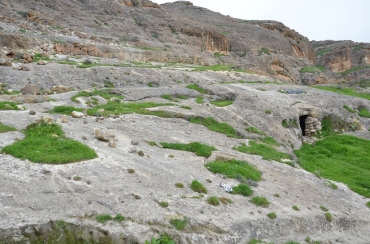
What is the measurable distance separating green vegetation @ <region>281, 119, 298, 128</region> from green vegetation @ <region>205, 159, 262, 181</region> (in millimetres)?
12095

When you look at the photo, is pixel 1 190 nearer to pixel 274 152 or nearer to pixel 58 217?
pixel 58 217

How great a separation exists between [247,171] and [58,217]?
34.4 feet

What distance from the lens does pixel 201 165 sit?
57.0 feet

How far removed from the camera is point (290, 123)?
29859mm

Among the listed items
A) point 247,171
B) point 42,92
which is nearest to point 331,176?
point 247,171

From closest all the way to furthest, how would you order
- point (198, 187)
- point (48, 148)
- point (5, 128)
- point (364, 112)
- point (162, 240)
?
point (162, 240) → point (48, 148) → point (198, 187) → point (5, 128) → point (364, 112)

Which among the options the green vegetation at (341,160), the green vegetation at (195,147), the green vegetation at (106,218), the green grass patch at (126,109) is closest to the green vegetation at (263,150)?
the green vegetation at (341,160)

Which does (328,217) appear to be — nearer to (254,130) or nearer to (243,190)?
(243,190)

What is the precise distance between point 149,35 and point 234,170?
60.5m

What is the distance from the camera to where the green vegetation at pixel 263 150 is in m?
21.4

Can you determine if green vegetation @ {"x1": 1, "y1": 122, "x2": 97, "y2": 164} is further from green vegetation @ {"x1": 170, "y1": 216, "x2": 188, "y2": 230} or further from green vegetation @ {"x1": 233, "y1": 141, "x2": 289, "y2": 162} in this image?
green vegetation @ {"x1": 233, "y1": 141, "x2": 289, "y2": 162}

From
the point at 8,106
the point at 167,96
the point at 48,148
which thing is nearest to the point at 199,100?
the point at 167,96

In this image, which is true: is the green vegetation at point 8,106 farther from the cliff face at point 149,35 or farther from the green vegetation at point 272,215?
the cliff face at point 149,35

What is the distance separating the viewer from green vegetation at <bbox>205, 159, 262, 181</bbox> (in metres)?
16.8
